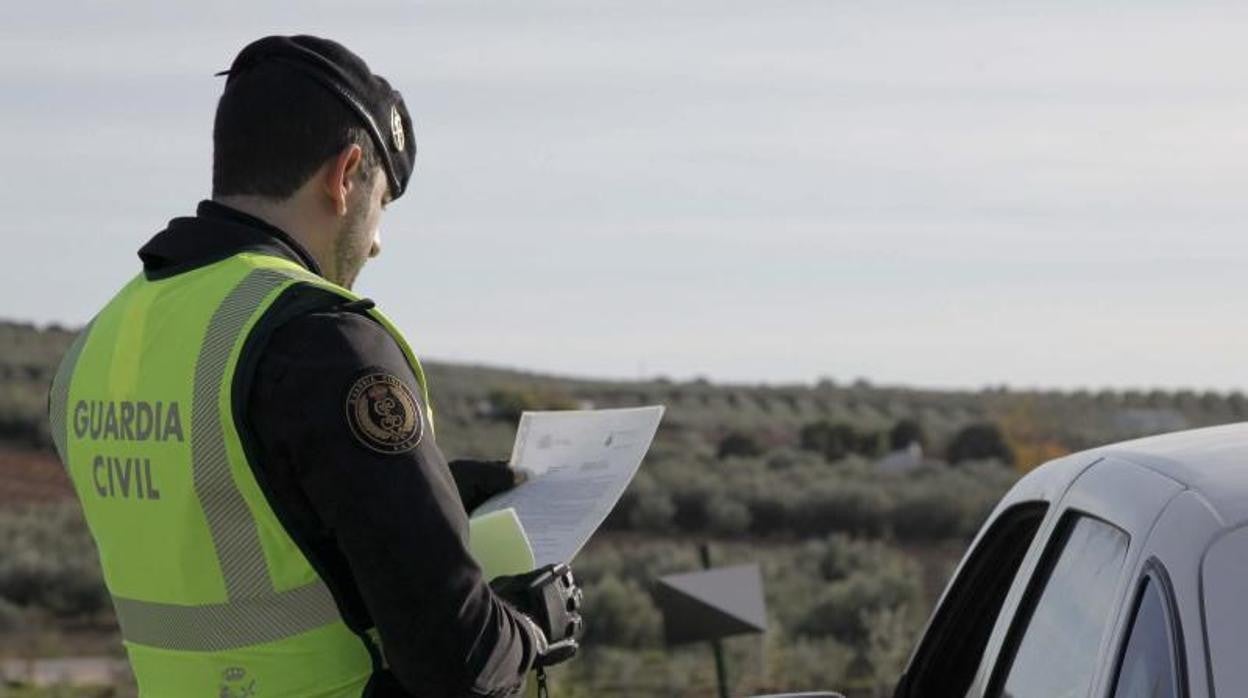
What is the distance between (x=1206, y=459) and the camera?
3746 mm

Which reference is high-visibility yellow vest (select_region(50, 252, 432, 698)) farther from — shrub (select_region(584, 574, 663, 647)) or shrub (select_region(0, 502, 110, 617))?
shrub (select_region(0, 502, 110, 617))

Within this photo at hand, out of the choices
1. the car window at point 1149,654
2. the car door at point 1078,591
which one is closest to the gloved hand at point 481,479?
the car door at point 1078,591

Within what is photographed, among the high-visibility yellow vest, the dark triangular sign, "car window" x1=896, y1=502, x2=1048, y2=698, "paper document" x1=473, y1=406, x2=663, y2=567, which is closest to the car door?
"car window" x1=896, y1=502, x2=1048, y2=698

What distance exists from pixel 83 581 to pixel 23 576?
0.61 meters

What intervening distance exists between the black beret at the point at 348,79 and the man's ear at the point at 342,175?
0.05 m

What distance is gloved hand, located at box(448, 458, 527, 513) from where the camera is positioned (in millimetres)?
4227

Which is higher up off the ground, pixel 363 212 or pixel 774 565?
pixel 363 212

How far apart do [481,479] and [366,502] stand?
0.83 meters

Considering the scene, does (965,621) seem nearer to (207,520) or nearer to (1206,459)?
(1206,459)

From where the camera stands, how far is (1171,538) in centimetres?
348

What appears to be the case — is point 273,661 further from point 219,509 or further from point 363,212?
point 363,212

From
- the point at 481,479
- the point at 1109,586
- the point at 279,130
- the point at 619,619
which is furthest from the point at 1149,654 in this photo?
the point at 619,619

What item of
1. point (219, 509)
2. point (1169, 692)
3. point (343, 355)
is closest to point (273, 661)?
point (219, 509)

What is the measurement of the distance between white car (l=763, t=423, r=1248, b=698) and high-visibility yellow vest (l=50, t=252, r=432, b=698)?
1.06 meters
